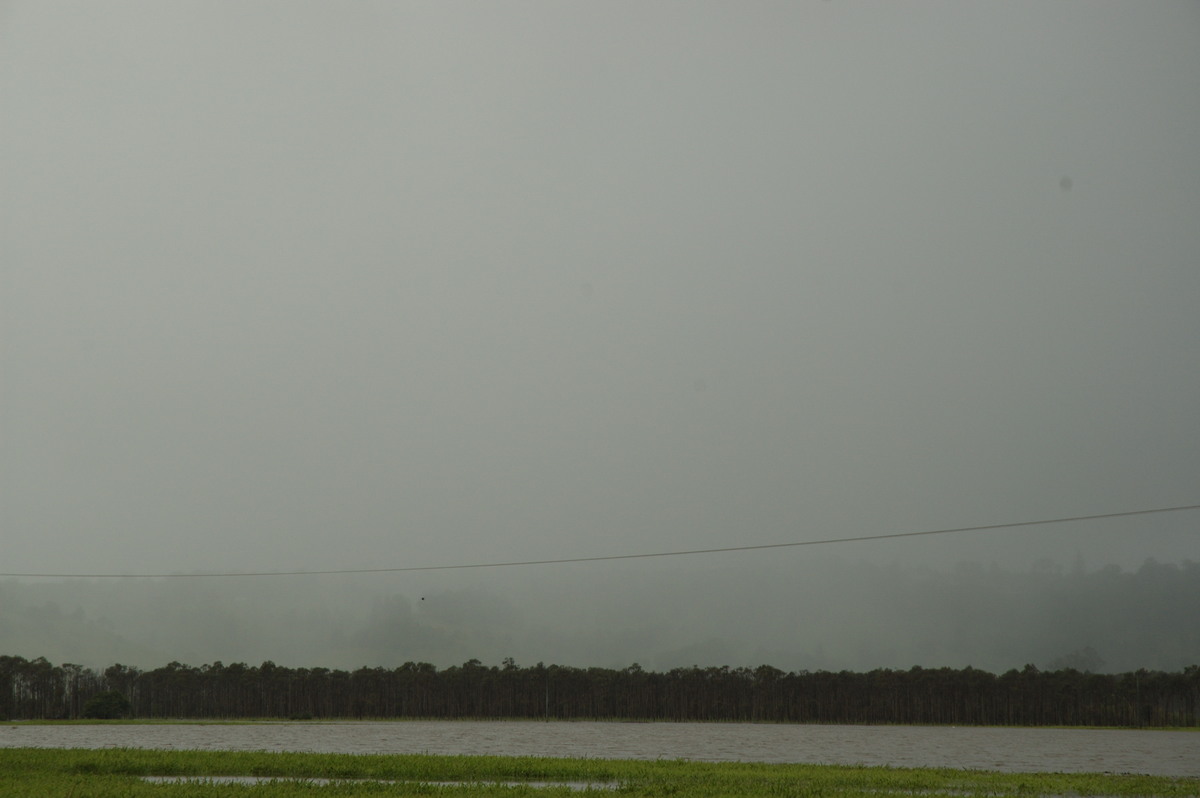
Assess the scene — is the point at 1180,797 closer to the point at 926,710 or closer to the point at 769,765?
the point at 769,765

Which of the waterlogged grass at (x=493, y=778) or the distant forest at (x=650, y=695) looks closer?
the waterlogged grass at (x=493, y=778)

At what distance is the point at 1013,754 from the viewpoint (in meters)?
58.3

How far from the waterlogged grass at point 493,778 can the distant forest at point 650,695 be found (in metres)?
113

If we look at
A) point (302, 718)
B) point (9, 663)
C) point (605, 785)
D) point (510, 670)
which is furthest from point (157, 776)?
point (510, 670)

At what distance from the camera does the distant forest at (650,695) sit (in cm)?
14712

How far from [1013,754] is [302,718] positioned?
11976cm

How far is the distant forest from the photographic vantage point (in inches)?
5792

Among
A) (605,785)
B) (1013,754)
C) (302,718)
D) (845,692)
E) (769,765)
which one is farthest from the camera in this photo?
(845,692)

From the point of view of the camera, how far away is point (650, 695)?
555ft

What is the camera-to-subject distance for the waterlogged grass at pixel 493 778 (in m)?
28.4

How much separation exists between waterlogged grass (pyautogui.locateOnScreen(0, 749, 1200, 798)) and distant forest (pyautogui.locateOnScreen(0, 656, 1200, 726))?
372ft

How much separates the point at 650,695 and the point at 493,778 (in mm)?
139453

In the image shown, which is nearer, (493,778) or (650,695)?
(493,778)

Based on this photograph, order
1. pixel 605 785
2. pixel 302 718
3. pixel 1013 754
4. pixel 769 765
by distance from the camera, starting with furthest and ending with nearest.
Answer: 1. pixel 302 718
2. pixel 1013 754
3. pixel 769 765
4. pixel 605 785
